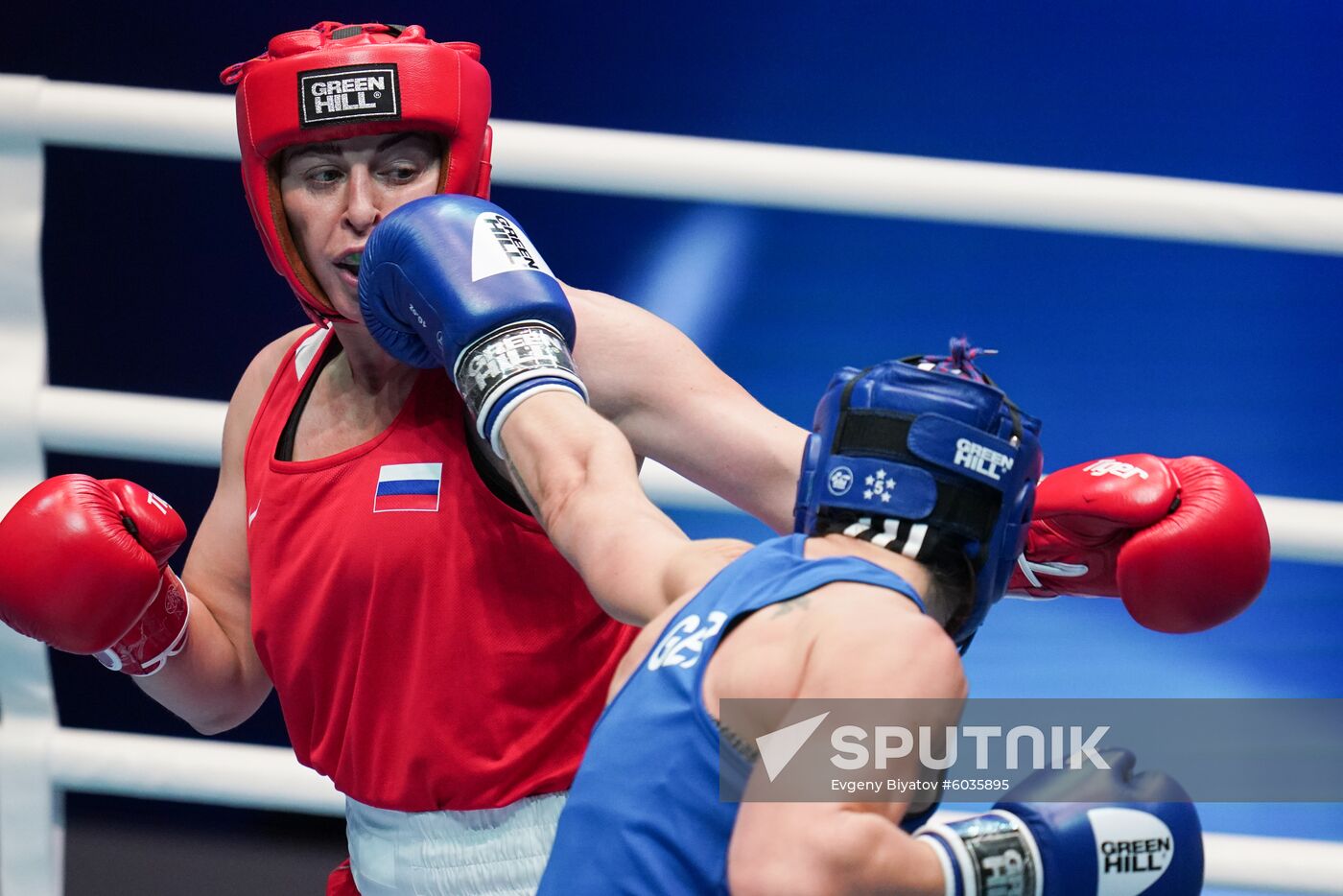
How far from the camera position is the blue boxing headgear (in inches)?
58.7

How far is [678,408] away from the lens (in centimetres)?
202

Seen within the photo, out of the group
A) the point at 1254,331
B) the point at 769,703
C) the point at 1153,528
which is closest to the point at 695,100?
the point at 1254,331

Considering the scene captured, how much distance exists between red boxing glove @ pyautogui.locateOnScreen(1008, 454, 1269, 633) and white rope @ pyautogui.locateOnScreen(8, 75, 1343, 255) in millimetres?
496

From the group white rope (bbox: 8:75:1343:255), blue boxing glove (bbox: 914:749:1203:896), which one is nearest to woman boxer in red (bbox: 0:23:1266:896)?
white rope (bbox: 8:75:1343:255)

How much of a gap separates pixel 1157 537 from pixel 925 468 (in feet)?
2.02

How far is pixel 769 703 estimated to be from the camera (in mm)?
1358

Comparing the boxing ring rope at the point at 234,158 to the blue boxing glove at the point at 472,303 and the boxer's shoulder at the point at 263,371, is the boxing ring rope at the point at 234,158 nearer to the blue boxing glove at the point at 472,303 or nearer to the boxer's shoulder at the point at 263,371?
the boxer's shoulder at the point at 263,371

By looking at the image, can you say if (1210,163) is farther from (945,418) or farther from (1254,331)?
(945,418)

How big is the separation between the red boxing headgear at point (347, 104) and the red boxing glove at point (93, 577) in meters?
0.41

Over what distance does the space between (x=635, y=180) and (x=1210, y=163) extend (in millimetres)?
1114

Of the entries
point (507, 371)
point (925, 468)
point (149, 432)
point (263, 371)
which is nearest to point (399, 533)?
point (507, 371)

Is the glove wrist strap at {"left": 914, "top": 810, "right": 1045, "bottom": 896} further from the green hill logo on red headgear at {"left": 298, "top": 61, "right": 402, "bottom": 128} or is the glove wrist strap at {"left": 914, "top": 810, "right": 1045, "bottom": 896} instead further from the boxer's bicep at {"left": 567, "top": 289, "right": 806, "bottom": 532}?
the green hill logo on red headgear at {"left": 298, "top": 61, "right": 402, "bottom": 128}

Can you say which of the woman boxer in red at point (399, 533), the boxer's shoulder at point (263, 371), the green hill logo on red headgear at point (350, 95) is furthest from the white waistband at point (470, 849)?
the green hill logo on red headgear at point (350, 95)

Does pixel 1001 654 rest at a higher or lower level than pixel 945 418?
lower
